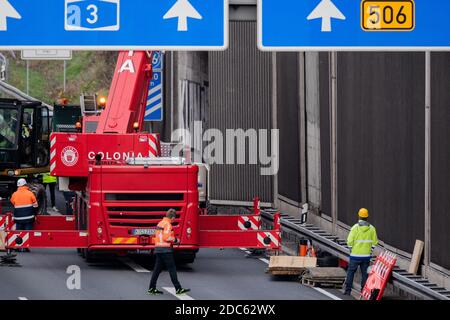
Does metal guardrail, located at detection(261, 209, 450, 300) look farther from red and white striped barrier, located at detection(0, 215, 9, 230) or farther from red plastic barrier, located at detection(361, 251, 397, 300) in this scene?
red and white striped barrier, located at detection(0, 215, 9, 230)

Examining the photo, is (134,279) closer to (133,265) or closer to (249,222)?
(133,265)

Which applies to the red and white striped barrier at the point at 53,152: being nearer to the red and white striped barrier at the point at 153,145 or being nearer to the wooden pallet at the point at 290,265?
the red and white striped barrier at the point at 153,145

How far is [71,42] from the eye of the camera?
18.3 meters

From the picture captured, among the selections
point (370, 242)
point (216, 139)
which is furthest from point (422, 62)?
point (216, 139)

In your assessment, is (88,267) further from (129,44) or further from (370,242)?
(129,44)

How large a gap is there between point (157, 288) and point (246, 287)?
1720mm

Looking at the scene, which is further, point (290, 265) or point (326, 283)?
point (290, 265)

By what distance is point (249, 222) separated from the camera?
31.9 meters

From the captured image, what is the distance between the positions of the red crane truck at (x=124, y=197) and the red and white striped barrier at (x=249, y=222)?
1247mm

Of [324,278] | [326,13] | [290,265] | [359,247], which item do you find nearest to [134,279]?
[290,265]

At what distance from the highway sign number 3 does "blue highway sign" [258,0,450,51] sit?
196 centimetres

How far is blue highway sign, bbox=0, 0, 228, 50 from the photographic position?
18.3 m

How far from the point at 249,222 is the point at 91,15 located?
1412 centimetres

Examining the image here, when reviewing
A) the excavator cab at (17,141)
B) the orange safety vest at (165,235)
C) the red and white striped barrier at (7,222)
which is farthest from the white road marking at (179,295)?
the excavator cab at (17,141)
